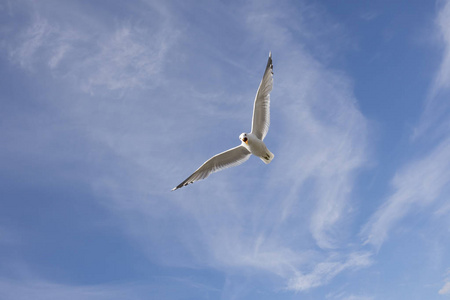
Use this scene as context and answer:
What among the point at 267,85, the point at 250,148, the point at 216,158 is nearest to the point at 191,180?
the point at 216,158

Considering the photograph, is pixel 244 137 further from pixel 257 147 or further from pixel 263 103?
pixel 263 103

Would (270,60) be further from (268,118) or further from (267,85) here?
(268,118)

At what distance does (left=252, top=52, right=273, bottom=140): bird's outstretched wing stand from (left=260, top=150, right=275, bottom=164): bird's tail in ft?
4.36

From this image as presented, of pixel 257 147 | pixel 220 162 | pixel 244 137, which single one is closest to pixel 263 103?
pixel 244 137

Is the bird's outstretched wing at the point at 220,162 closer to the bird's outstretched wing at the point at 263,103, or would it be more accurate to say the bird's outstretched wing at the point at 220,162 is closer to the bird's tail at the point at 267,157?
the bird's tail at the point at 267,157

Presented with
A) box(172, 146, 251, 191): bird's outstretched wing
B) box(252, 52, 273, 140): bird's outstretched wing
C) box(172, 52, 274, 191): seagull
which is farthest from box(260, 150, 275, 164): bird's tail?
box(252, 52, 273, 140): bird's outstretched wing

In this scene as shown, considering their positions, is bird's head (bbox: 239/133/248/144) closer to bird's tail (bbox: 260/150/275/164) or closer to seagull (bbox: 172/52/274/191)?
seagull (bbox: 172/52/274/191)

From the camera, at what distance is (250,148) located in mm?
25641

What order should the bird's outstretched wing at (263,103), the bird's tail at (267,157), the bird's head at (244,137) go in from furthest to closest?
1. the bird's tail at (267,157)
2. the bird's outstretched wing at (263,103)
3. the bird's head at (244,137)

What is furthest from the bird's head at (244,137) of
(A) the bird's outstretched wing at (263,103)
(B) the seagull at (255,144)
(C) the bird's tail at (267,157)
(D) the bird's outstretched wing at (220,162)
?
(C) the bird's tail at (267,157)

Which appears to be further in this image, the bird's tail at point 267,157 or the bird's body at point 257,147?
the bird's tail at point 267,157

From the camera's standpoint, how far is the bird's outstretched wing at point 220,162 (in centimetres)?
2678

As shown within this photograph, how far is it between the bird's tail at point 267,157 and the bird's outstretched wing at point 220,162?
1.11m

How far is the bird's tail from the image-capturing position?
26.0m
